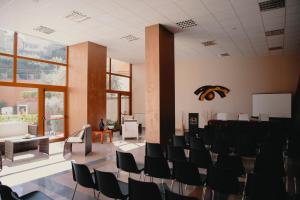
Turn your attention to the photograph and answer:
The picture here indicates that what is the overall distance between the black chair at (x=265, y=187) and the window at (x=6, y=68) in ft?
24.7

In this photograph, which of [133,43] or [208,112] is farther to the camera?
[208,112]

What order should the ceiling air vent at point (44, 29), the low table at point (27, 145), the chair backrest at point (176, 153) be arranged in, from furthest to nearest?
the ceiling air vent at point (44, 29) → the low table at point (27, 145) → the chair backrest at point (176, 153)

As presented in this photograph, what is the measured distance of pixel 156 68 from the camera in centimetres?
606

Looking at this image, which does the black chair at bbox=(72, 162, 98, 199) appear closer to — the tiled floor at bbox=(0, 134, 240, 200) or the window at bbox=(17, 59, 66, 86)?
the tiled floor at bbox=(0, 134, 240, 200)

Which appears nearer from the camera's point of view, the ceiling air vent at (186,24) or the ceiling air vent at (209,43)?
the ceiling air vent at (186,24)

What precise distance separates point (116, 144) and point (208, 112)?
17.9ft

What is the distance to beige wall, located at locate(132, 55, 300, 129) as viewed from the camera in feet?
30.9

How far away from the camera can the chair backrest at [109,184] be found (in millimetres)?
2400

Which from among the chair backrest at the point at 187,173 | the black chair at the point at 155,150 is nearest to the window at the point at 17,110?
the black chair at the point at 155,150

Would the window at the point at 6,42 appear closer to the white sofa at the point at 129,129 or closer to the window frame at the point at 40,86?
the window frame at the point at 40,86

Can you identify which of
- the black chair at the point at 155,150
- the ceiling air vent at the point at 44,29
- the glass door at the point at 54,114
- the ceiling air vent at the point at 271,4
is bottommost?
the black chair at the point at 155,150

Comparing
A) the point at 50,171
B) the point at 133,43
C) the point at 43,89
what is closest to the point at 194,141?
the point at 50,171

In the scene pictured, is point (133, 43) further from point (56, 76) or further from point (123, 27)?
point (56, 76)

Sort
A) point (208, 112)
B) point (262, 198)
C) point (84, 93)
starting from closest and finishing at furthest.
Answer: point (262, 198)
point (84, 93)
point (208, 112)
